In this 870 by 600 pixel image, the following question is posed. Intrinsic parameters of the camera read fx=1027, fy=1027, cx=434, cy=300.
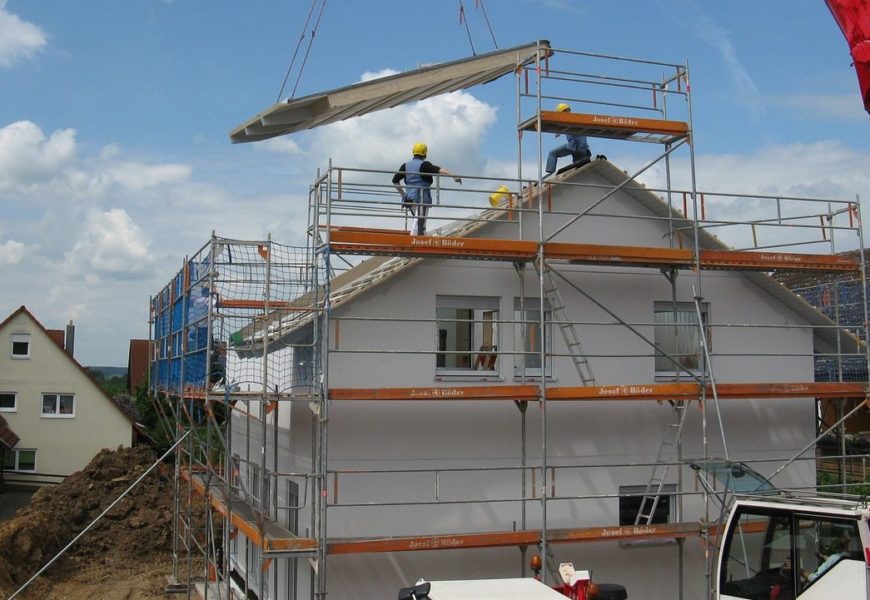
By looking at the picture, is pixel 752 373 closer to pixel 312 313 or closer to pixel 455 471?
pixel 455 471

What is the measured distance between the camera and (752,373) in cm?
1630

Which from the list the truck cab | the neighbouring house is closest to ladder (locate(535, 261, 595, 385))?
the truck cab

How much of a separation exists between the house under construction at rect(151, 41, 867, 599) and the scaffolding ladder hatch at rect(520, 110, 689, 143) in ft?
0.12

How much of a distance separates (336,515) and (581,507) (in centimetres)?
362

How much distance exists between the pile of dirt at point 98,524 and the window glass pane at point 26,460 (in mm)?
10816

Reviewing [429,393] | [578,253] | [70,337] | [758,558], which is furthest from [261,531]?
[70,337]

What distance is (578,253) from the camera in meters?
14.3

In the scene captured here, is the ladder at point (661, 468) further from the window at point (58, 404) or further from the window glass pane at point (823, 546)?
the window at point (58, 404)

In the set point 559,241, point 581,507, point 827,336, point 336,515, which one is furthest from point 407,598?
point 827,336

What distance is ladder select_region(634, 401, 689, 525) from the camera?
15023 mm

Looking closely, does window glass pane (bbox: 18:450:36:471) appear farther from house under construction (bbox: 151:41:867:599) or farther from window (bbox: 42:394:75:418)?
house under construction (bbox: 151:41:867:599)

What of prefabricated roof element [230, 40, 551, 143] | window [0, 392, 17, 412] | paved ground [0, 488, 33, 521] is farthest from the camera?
window [0, 392, 17, 412]

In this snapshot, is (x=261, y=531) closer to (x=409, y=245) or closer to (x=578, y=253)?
(x=409, y=245)

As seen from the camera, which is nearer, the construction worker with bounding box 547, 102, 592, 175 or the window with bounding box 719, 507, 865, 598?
the window with bounding box 719, 507, 865, 598
